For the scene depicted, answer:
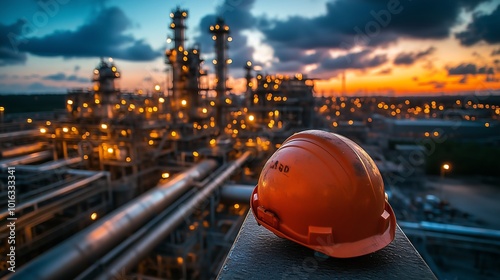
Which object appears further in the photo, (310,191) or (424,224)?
(424,224)

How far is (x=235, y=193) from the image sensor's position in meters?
12.6

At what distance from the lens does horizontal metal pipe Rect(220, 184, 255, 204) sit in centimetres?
1233

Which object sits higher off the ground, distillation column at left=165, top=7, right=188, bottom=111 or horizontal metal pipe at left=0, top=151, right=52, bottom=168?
distillation column at left=165, top=7, right=188, bottom=111

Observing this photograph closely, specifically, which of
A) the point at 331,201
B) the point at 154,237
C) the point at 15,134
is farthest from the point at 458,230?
the point at 15,134

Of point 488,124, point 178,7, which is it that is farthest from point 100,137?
point 488,124

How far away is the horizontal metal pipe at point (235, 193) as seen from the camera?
12.3m

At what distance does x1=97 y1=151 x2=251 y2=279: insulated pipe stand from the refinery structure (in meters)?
0.03

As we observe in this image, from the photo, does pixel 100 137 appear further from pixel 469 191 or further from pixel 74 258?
pixel 469 191

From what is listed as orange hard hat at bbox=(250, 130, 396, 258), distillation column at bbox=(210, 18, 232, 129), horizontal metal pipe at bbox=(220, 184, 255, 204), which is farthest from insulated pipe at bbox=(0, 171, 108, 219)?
distillation column at bbox=(210, 18, 232, 129)

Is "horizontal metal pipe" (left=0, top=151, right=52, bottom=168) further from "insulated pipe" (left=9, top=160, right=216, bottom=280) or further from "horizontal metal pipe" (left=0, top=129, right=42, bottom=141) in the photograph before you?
"insulated pipe" (left=9, top=160, right=216, bottom=280)

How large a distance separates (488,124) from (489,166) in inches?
966

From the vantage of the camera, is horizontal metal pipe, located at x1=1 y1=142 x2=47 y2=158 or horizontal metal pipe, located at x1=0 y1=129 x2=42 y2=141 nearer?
horizontal metal pipe, located at x1=1 y1=142 x2=47 y2=158

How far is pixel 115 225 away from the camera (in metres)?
7.38

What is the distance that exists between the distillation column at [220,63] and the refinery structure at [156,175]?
109 millimetres
